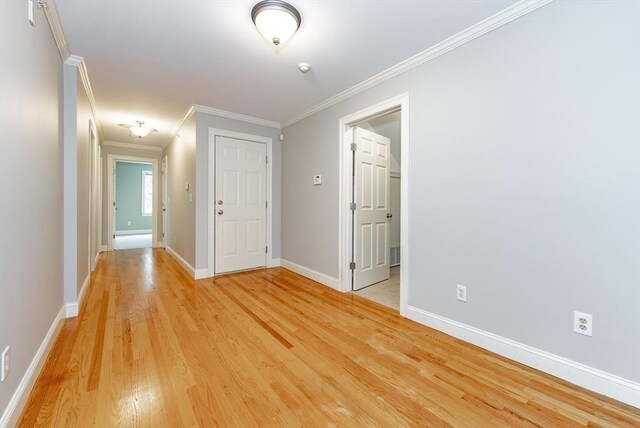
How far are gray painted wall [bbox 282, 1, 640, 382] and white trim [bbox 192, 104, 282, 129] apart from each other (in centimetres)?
236

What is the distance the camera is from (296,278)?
12.4 ft

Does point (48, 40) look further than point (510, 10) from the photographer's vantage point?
Yes

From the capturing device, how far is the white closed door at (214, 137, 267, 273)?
390 centimetres

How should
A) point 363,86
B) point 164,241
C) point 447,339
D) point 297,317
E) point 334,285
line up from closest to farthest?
point 447,339 < point 297,317 < point 363,86 < point 334,285 < point 164,241

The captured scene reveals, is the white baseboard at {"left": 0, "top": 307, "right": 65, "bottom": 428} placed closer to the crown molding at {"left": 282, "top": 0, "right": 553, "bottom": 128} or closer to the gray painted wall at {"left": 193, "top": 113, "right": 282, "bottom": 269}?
the gray painted wall at {"left": 193, "top": 113, "right": 282, "bottom": 269}

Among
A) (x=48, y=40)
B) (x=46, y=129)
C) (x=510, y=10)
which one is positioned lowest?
(x=46, y=129)

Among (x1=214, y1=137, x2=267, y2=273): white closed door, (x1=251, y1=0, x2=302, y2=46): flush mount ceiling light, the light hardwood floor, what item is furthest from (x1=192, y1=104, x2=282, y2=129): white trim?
Result: the light hardwood floor

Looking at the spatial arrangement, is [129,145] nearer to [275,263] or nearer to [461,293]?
[275,263]

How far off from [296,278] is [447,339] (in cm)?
213

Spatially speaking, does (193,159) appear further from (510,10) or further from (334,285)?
(510,10)

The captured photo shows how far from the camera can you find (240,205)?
13.4ft

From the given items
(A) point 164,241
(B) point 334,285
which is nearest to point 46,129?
(B) point 334,285

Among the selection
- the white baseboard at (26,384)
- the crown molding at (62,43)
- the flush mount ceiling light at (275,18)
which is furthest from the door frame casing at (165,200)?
the flush mount ceiling light at (275,18)

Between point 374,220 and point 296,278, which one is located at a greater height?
point 374,220
